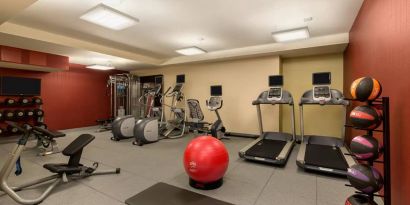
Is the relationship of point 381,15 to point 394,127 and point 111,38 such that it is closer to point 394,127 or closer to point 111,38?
point 394,127

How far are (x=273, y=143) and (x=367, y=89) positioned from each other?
305 centimetres

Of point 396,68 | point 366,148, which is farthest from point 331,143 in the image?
point 366,148

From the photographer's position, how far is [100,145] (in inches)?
203

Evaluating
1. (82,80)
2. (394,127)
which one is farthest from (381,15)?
(82,80)

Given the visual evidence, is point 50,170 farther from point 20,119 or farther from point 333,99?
point 333,99

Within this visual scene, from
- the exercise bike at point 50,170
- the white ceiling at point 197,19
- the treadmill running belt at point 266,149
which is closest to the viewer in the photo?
the exercise bike at point 50,170

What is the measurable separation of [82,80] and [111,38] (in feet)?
11.7

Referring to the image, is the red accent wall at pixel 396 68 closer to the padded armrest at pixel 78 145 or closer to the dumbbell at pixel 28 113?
the padded armrest at pixel 78 145

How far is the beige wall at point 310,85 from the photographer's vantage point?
5562 millimetres

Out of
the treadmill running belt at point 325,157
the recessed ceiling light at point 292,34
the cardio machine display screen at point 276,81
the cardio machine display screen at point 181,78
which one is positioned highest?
the recessed ceiling light at point 292,34

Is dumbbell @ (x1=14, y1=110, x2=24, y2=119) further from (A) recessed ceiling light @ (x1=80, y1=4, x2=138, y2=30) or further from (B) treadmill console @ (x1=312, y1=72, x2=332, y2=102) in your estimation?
(B) treadmill console @ (x1=312, y1=72, x2=332, y2=102)

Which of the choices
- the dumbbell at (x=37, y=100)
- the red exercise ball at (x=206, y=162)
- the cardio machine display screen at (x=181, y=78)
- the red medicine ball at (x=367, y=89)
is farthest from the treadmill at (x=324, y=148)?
the dumbbell at (x=37, y=100)

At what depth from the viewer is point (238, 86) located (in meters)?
6.66

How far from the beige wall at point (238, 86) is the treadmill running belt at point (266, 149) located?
1.40 metres
